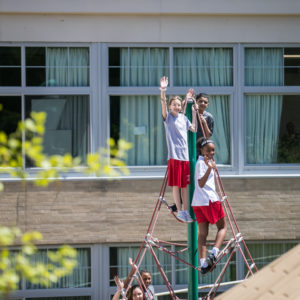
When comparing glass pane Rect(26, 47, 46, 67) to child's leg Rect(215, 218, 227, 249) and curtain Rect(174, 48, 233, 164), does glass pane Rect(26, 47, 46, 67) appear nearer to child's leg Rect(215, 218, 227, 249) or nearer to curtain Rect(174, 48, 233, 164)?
curtain Rect(174, 48, 233, 164)

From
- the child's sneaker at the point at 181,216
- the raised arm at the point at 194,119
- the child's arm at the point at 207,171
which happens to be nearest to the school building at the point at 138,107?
the child's sneaker at the point at 181,216

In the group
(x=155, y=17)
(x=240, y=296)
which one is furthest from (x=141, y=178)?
(x=240, y=296)

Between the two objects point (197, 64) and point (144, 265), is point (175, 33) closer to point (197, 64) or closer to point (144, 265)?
point (197, 64)

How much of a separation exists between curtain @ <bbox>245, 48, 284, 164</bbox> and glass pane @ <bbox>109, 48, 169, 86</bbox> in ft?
4.87

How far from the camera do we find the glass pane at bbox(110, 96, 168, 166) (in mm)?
12305

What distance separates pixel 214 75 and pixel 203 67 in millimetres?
232

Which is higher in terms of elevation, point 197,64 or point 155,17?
point 155,17

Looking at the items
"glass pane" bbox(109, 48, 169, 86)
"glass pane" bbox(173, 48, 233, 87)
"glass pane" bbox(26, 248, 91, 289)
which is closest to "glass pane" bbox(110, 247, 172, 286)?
"glass pane" bbox(26, 248, 91, 289)

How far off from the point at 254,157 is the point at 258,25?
7.35ft

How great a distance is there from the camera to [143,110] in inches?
486

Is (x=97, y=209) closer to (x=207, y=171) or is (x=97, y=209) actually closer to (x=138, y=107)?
(x=138, y=107)

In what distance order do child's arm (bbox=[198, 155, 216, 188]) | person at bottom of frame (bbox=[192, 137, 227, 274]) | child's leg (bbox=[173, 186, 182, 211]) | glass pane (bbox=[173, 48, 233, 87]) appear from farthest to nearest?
1. glass pane (bbox=[173, 48, 233, 87])
2. child's leg (bbox=[173, 186, 182, 211])
3. person at bottom of frame (bbox=[192, 137, 227, 274])
4. child's arm (bbox=[198, 155, 216, 188])

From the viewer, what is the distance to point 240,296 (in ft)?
11.8

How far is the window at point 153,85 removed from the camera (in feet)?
40.1
